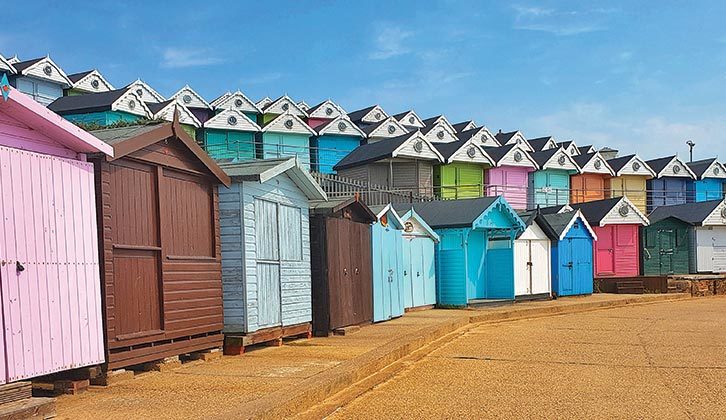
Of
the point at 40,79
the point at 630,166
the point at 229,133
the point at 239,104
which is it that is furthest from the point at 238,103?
the point at 630,166

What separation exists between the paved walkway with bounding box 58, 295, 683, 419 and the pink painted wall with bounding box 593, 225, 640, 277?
22569mm

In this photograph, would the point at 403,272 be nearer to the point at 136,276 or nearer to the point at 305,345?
the point at 305,345

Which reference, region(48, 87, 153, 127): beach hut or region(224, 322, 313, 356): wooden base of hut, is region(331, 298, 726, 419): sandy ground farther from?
region(48, 87, 153, 127): beach hut

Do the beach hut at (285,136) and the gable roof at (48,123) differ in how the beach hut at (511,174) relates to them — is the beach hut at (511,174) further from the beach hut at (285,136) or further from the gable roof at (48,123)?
the gable roof at (48,123)

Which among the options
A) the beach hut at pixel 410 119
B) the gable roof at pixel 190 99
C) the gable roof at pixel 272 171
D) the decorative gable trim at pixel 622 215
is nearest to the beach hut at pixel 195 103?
the gable roof at pixel 190 99

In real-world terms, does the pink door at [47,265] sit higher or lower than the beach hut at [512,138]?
lower

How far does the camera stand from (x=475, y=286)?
1032 inches

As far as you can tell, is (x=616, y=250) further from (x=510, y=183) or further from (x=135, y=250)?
(x=135, y=250)

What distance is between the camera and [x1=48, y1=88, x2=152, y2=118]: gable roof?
38.1 metres

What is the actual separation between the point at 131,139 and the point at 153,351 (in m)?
2.95

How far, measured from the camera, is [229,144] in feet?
138

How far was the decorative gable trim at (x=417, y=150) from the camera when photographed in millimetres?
36875

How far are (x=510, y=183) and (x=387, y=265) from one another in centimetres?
2401

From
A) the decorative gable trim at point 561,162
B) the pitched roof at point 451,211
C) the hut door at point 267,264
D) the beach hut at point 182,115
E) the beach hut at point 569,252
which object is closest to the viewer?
the hut door at point 267,264
